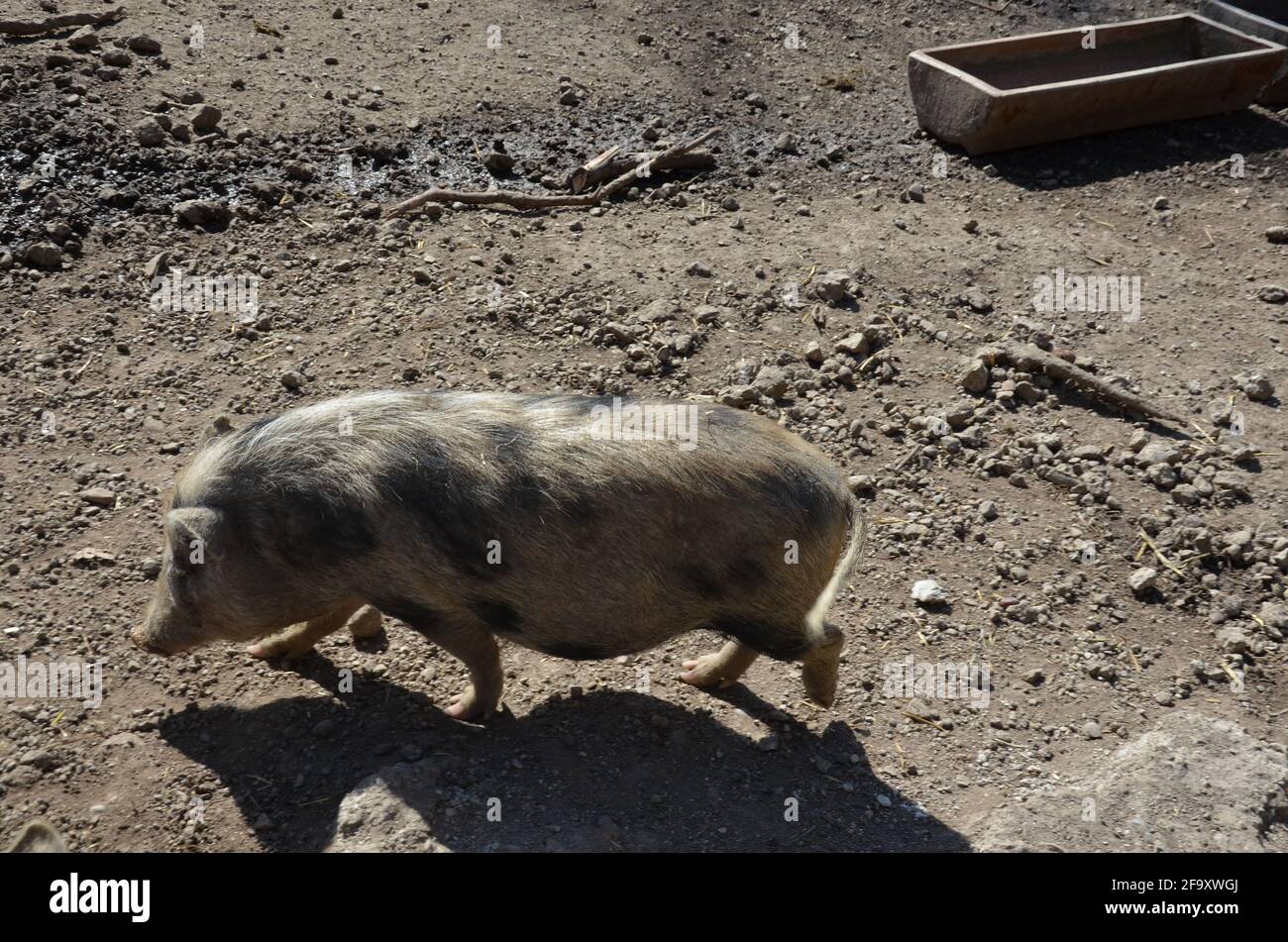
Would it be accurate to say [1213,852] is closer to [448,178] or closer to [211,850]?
[211,850]

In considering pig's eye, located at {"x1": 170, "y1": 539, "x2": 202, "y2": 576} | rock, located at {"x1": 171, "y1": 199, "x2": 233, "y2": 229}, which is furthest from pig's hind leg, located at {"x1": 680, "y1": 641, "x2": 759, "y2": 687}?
rock, located at {"x1": 171, "y1": 199, "x2": 233, "y2": 229}

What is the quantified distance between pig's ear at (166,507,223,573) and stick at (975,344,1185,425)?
4.53 meters

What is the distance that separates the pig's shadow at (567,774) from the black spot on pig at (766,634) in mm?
545

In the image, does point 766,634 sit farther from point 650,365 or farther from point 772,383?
point 650,365

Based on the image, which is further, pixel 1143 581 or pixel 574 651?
pixel 1143 581

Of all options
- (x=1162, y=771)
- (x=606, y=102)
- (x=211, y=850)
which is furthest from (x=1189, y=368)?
(x=211, y=850)

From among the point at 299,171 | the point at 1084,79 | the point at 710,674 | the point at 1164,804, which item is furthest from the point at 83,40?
the point at 1164,804

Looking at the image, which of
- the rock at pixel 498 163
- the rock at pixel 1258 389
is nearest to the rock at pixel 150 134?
the rock at pixel 498 163

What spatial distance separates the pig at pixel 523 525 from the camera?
438 centimetres

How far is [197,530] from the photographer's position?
4.64 m

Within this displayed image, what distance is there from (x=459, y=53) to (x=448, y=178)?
2048mm

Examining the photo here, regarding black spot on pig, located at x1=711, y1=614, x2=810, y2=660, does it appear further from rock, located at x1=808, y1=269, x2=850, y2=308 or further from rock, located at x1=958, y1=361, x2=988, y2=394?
rock, located at x1=808, y1=269, x2=850, y2=308

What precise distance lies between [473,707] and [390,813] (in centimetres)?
72

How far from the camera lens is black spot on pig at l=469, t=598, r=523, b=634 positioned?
4574 mm
